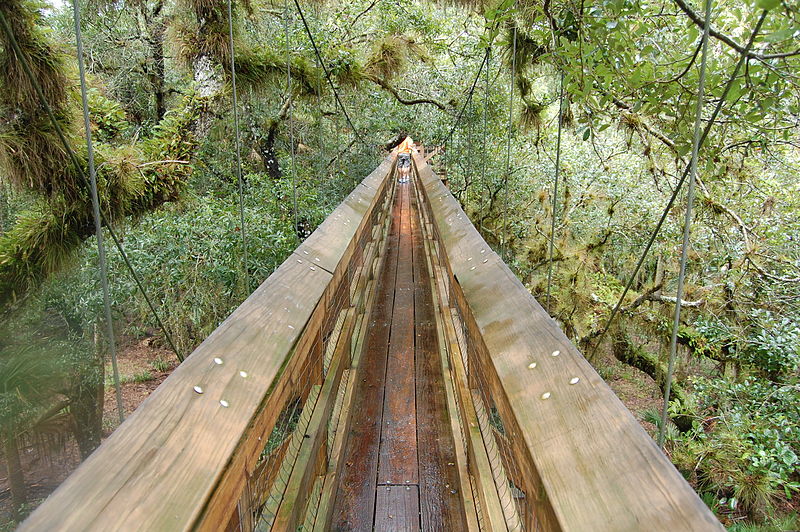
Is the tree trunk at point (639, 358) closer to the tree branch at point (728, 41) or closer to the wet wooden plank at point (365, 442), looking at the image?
the wet wooden plank at point (365, 442)

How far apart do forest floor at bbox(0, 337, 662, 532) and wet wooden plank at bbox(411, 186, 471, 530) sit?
11.8ft

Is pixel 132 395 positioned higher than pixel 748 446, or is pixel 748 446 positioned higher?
pixel 748 446

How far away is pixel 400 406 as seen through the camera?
1854 mm

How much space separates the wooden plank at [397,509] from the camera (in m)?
1.27

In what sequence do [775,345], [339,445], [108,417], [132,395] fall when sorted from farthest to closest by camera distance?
[132,395] → [108,417] → [775,345] → [339,445]

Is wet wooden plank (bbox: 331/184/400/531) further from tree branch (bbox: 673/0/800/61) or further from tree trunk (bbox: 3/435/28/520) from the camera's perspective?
tree trunk (bbox: 3/435/28/520)

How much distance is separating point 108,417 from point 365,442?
601 cm

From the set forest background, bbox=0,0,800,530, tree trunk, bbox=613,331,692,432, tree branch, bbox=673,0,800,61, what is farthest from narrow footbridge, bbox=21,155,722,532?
tree trunk, bbox=613,331,692,432

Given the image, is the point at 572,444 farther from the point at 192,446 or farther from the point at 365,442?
the point at 365,442

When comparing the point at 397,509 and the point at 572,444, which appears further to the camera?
the point at 397,509

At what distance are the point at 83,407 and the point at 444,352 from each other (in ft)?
14.4

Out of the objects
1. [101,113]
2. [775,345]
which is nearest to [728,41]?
[775,345]

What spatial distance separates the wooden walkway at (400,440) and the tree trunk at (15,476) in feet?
12.2

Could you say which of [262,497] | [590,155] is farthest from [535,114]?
[262,497]
